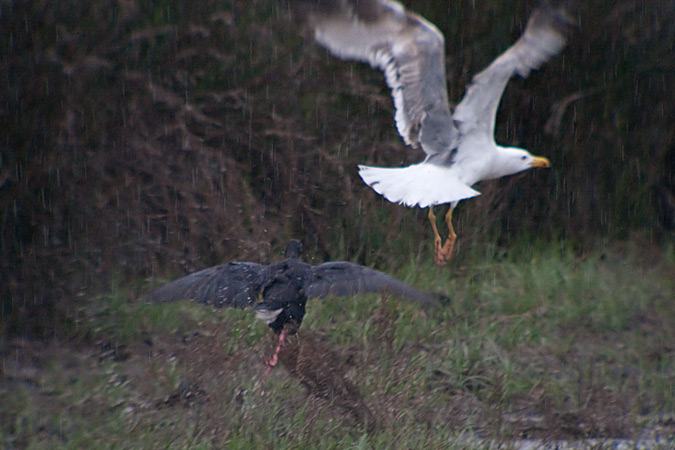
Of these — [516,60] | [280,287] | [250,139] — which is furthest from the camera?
[250,139]

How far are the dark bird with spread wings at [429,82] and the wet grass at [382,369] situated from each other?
2.47 feet

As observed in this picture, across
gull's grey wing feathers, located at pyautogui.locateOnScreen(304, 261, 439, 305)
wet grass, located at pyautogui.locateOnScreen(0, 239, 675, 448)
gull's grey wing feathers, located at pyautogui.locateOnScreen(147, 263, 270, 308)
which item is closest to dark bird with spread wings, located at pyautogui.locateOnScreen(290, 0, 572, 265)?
wet grass, located at pyautogui.locateOnScreen(0, 239, 675, 448)

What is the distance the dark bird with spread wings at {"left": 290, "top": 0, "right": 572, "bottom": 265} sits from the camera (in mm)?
4879

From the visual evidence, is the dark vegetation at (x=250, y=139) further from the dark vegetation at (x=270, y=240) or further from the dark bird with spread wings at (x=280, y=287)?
the dark bird with spread wings at (x=280, y=287)

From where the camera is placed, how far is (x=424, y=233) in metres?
6.06

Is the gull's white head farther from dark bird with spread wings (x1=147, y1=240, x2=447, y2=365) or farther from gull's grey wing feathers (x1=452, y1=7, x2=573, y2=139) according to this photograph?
dark bird with spread wings (x1=147, y1=240, x2=447, y2=365)

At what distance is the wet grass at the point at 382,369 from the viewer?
3.41 meters

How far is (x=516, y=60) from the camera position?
5.01 meters

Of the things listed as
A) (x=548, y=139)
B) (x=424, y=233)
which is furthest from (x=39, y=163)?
(x=548, y=139)

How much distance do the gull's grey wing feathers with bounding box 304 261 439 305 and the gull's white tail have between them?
3.27 feet

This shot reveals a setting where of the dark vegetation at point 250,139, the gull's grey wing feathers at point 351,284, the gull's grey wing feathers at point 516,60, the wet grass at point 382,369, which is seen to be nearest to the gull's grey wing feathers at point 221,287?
the wet grass at point 382,369

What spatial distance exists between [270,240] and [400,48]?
148 cm

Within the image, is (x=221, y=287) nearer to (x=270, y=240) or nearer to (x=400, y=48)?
(x=270, y=240)

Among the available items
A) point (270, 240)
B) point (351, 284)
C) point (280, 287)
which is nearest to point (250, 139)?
point (270, 240)
